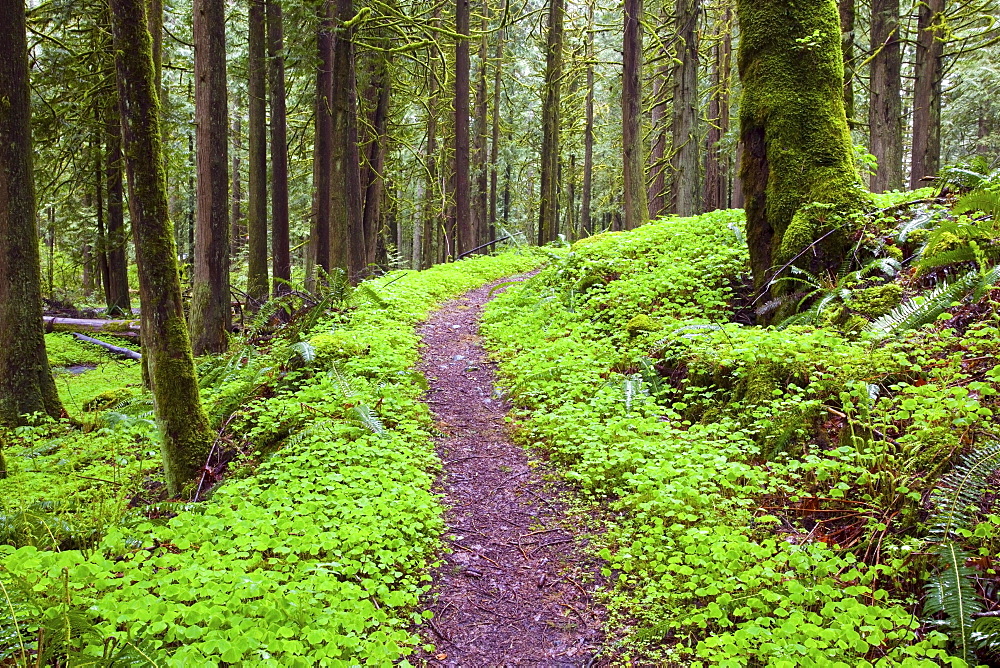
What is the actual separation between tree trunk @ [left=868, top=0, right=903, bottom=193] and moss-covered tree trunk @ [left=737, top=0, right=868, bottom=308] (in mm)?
7649

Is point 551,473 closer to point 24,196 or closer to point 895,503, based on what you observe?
point 895,503

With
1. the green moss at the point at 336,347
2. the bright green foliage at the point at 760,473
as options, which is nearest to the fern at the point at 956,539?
the bright green foliage at the point at 760,473

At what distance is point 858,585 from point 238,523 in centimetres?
354

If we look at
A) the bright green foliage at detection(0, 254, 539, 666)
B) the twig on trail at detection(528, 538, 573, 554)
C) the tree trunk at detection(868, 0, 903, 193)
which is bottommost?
the twig on trail at detection(528, 538, 573, 554)

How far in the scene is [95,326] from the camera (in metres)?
14.5

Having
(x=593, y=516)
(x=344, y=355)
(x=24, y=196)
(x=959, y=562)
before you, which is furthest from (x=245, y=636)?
(x=24, y=196)

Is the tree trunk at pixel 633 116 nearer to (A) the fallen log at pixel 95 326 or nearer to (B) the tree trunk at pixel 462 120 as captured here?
(B) the tree trunk at pixel 462 120

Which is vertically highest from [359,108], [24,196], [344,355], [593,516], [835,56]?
[359,108]

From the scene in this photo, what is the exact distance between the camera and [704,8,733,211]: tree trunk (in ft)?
54.9

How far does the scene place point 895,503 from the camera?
3.52 m

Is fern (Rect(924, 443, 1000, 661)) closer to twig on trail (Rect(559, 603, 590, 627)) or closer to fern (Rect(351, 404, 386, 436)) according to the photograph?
twig on trail (Rect(559, 603, 590, 627))

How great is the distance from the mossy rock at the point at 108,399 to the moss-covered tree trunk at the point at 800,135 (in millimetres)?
8742

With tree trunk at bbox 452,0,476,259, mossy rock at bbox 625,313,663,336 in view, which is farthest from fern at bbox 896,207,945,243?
tree trunk at bbox 452,0,476,259

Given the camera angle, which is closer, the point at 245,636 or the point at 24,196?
the point at 245,636
